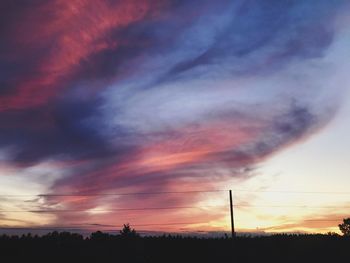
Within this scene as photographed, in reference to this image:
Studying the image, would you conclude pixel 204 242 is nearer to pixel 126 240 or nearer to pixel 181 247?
pixel 181 247

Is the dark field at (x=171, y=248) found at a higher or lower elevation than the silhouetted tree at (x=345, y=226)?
lower

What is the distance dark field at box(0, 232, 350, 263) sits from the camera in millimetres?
24188

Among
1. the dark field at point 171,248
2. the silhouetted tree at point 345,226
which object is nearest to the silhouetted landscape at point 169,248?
the dark field at point 171,248

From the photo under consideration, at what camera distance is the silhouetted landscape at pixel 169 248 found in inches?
953

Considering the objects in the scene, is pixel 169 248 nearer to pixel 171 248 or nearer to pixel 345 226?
pixel 171 248

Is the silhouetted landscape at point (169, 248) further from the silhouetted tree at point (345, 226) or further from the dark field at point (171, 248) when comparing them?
the silhouetted tree at point (345, 226)

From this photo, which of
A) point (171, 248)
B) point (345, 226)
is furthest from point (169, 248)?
point (345, 226)

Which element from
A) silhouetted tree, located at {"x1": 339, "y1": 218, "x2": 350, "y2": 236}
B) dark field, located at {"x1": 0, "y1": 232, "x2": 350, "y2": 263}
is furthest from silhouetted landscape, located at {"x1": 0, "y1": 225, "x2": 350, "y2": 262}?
silhouetted tree, located at {"x1": 339, "y1": 218, "x2": 350, "y2": 236}

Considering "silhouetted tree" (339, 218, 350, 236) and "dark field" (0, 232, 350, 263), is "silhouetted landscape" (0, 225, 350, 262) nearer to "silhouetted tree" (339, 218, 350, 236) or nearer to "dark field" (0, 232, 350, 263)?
"dark field" (0, 232, 350, 263)

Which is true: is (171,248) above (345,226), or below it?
below

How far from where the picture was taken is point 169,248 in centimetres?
3016

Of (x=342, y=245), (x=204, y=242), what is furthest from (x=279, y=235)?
(x=204, y=242)

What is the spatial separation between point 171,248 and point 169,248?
0.16 meters

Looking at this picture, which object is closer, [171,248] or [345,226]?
[171,248]
